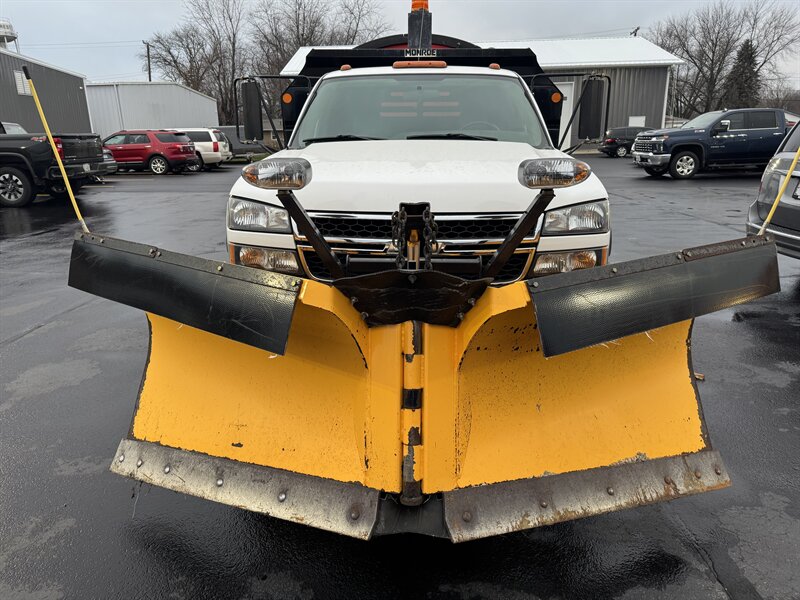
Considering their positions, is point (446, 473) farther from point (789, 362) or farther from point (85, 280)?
point (789, 362)

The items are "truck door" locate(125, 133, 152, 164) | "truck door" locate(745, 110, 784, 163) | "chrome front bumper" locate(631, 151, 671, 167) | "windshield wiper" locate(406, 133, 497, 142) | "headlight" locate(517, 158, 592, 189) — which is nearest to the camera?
"headlight" locate(517, 158, 592, 189)

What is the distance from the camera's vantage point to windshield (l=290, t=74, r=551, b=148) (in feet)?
11.8

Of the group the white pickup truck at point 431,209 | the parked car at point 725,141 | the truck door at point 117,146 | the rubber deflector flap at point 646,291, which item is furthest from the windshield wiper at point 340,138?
the truck door at point 117,146

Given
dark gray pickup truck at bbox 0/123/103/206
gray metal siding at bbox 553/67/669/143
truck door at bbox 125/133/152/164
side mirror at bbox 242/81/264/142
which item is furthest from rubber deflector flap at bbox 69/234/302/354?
gray metal siding at bbox 553/67/669/143

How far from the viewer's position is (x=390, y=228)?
8.03 feet

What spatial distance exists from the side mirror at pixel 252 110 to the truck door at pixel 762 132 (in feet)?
55.0

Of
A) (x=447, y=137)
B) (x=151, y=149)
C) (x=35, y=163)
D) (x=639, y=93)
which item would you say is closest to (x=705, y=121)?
(x=639, y=93)

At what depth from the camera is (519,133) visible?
364 centimetres

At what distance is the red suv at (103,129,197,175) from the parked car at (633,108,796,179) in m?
17.4

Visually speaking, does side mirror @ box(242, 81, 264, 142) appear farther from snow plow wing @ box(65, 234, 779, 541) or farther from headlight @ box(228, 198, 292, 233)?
snow plow wing @ box(65, 234, 779, 541)

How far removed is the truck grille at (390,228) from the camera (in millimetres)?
2439

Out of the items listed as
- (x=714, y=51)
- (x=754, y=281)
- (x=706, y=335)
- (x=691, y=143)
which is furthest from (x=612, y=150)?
(x=714, y=51)

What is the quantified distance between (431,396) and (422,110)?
94.2 inches

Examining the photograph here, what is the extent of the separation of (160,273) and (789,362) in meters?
4.33
